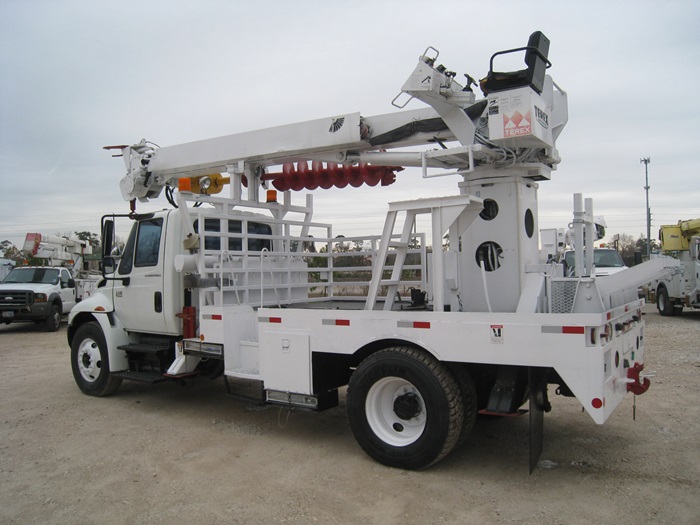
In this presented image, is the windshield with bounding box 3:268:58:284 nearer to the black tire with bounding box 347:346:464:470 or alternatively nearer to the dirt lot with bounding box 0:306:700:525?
the dirt lot with bounding box 0:306:700:525

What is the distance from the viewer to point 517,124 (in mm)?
5180

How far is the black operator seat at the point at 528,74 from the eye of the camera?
528cm

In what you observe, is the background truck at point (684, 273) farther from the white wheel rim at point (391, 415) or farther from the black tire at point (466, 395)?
the white wheel rim at point (391, 415)

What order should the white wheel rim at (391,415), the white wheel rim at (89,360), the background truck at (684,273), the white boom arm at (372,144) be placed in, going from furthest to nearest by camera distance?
1. the background truck at (684,273)
2. the white wheel rim at (89,360)
3. the white boom arm at (372,144)
4. the white wheel rim at (391,415)

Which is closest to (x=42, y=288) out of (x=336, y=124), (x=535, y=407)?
(x=336, y=124)

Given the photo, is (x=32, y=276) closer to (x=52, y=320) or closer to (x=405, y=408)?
(x=52, y=320)

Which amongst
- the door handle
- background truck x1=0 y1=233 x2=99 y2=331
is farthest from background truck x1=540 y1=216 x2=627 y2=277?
background truck x1=0 y1=233 x2=99 y2=331

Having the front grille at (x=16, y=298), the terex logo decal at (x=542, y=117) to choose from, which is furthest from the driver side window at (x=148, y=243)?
the front grille at (x=16, y=298)

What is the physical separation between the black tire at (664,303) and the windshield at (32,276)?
63.1ft

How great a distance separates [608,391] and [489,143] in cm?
254

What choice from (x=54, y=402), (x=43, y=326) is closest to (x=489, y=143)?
(x=54, y=402)

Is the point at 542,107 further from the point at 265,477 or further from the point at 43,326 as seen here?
the point at 43,326

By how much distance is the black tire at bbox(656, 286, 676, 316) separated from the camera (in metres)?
17.9

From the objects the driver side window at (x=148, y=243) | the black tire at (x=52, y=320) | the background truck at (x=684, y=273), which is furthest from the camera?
the black tire at (x=52, y=320)
